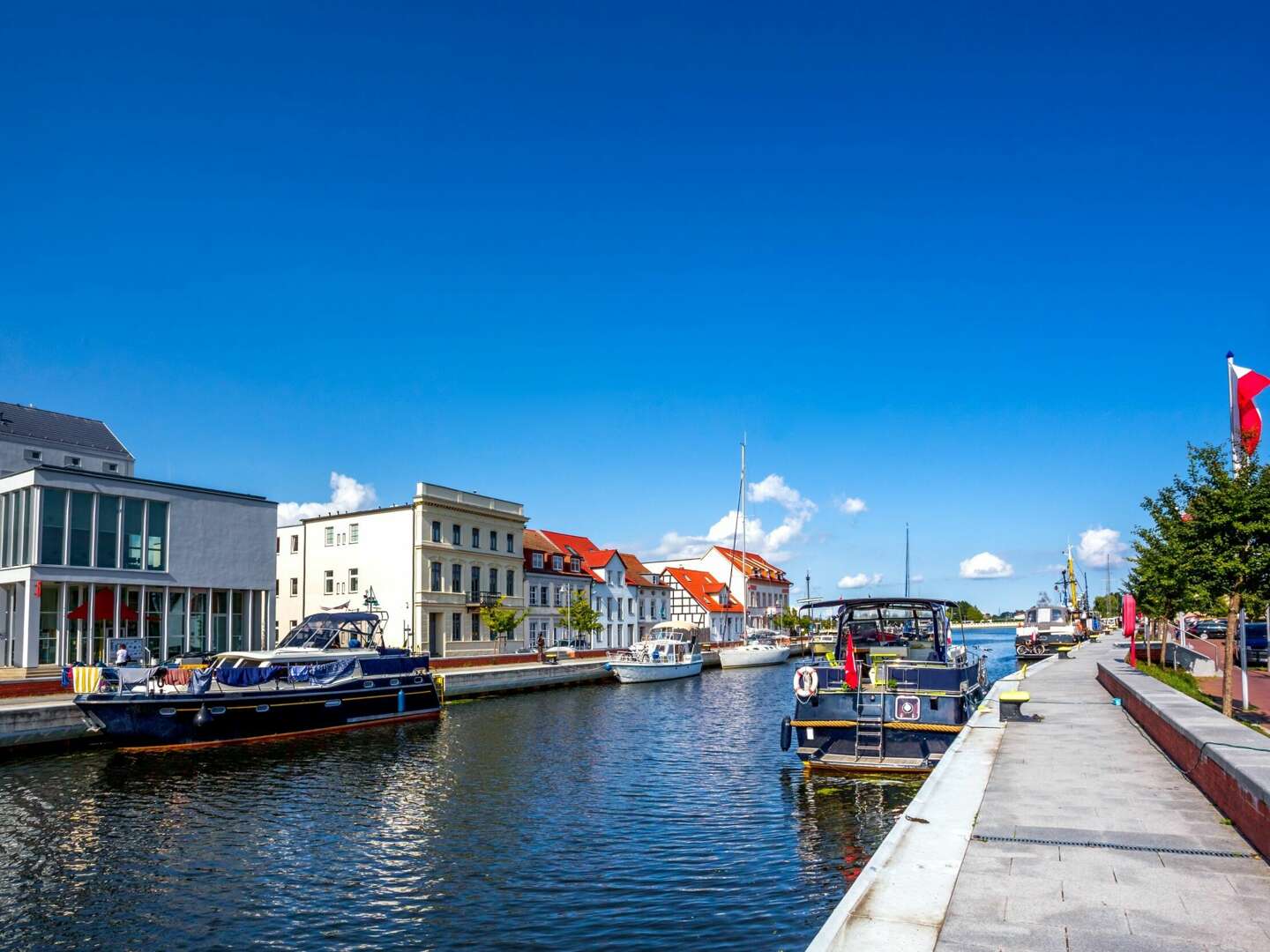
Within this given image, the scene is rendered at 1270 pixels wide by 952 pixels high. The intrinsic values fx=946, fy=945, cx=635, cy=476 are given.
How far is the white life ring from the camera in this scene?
21.9 meters

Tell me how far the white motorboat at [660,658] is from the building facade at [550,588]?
26.8ft

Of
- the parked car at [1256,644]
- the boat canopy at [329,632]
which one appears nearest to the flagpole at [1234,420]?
the parked car at [1256,644]

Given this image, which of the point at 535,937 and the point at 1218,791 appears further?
the point at 535,937

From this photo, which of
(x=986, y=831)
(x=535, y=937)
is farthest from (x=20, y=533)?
(x=986, y=831)

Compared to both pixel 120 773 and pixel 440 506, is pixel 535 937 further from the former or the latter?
pixel 440 506

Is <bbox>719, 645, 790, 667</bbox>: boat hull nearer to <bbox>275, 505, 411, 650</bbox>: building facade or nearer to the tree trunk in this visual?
<bbox>275, 505, 411, 650</bbox>: building facade

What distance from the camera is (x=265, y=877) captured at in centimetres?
1500

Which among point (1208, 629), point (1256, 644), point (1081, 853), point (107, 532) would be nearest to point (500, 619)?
point (107, 532)

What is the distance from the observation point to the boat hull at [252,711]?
28.0 m

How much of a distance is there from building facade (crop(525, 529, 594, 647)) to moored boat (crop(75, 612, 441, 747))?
28.5 m

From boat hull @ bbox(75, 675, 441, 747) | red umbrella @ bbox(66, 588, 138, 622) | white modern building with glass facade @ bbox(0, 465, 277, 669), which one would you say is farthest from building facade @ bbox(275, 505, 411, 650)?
boat hull @ bbox(75, 675, 441, 747)

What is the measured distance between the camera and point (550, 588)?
234 ft

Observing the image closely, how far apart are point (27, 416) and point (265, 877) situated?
4756 centimetres

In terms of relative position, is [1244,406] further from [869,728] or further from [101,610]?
[101,610]
